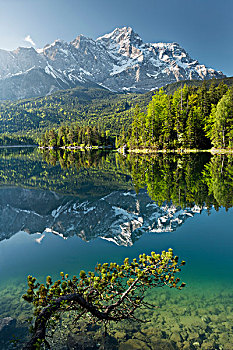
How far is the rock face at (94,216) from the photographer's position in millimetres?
13047

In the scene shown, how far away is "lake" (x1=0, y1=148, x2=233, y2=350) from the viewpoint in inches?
242

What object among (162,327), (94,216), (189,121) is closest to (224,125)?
(189,121)

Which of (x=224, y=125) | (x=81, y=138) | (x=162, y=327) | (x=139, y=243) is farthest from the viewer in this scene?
(x=81, y=138)

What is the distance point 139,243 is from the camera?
11.3 m

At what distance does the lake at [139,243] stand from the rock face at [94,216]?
0.23ft

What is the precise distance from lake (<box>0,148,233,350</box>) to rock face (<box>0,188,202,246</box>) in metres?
0.07

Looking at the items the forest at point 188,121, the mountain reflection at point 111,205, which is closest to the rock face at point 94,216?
the mountain reflection at point 111,205

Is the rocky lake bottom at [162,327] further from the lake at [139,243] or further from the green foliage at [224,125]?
the green foliage at [224,125]

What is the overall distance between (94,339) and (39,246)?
684 cm

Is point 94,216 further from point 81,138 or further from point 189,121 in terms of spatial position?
point 81,138

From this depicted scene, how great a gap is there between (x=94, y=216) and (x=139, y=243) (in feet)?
18.7

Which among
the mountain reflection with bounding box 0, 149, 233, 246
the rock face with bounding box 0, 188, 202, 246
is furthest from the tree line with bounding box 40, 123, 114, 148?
the rock face with bounding box 0, 188, 202, 246

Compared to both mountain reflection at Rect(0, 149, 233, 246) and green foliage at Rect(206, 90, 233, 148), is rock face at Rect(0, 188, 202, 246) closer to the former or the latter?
mountain reflection at Rect(0, 149, 233, 246)

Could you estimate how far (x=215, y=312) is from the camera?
6.77m
